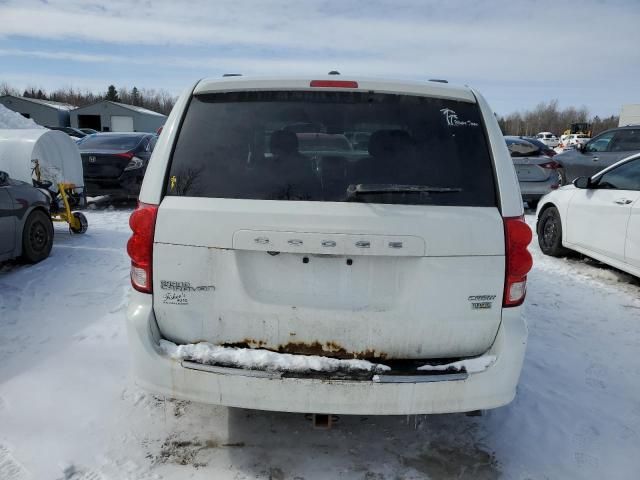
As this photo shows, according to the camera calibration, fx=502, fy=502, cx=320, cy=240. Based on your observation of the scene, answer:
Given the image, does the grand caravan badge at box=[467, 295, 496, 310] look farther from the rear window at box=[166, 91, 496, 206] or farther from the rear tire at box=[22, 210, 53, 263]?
the rear tire at box=[22, 210, 53, 263]

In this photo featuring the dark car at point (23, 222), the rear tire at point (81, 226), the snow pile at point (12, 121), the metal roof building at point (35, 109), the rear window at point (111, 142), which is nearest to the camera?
the dark car at point (23, 222)

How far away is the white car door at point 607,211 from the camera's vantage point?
591cm

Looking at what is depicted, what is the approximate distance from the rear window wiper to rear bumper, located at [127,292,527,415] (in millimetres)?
693

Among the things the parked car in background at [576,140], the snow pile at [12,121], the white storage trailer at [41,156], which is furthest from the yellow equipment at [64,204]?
the parked car in background at [576,140]

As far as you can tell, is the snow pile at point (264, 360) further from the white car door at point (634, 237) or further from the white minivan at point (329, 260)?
the white car door at point (634, 237)

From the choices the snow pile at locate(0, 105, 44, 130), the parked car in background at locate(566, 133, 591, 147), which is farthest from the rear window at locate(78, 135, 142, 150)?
the parked car in background at locate(566, 133, 591, 147)

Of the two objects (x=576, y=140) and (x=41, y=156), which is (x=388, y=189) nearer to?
(x=41, y=156)

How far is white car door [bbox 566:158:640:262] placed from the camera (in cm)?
591

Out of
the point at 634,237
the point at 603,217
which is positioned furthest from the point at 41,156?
the point at 634,237

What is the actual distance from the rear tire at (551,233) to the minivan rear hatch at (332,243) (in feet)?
18.1

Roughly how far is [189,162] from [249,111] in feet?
1.31

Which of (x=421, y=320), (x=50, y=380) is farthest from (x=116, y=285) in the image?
(x=421, y=320)

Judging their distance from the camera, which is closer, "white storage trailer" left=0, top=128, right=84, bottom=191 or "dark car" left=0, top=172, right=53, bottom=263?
"dark car" left=0, top=172, right=53, bottom=263

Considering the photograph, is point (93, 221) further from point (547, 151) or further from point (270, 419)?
point (547, 151)
